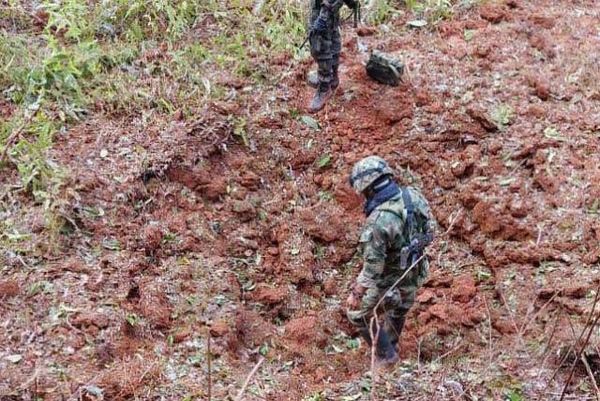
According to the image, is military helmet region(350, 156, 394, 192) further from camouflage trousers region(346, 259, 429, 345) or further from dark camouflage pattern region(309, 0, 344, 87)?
dark camouflage pattern region(309, 0, 344, 87)

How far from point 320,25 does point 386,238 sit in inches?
106

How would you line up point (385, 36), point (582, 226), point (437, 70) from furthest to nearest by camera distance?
point (385, 36), point (437, 70), point (582, 226)

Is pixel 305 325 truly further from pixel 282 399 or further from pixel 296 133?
pixel 296 133

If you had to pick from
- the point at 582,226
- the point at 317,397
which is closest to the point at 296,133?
the point at 582,226

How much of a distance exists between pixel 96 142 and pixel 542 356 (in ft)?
13.0

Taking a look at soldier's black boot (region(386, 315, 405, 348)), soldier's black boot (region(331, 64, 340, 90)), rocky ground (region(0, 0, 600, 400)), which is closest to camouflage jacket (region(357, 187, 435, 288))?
soldier's black boot (region(386, 315, 405, 348))

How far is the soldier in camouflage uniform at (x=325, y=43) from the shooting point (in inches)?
266

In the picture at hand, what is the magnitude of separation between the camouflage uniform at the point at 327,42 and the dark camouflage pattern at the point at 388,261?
7.73 ft

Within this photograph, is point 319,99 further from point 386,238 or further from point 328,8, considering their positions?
point 386,238

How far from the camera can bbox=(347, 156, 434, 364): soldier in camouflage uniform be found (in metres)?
4.74

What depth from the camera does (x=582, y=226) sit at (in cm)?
598

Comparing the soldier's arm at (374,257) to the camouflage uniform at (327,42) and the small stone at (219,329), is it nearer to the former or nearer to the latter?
the small stone at (219,329)

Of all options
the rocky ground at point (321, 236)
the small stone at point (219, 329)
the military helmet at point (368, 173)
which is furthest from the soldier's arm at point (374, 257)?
the small stone at point (219, 329)

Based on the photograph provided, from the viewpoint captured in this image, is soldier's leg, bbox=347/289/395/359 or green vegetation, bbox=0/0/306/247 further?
green vegetation, bbox=0/0/306/247
